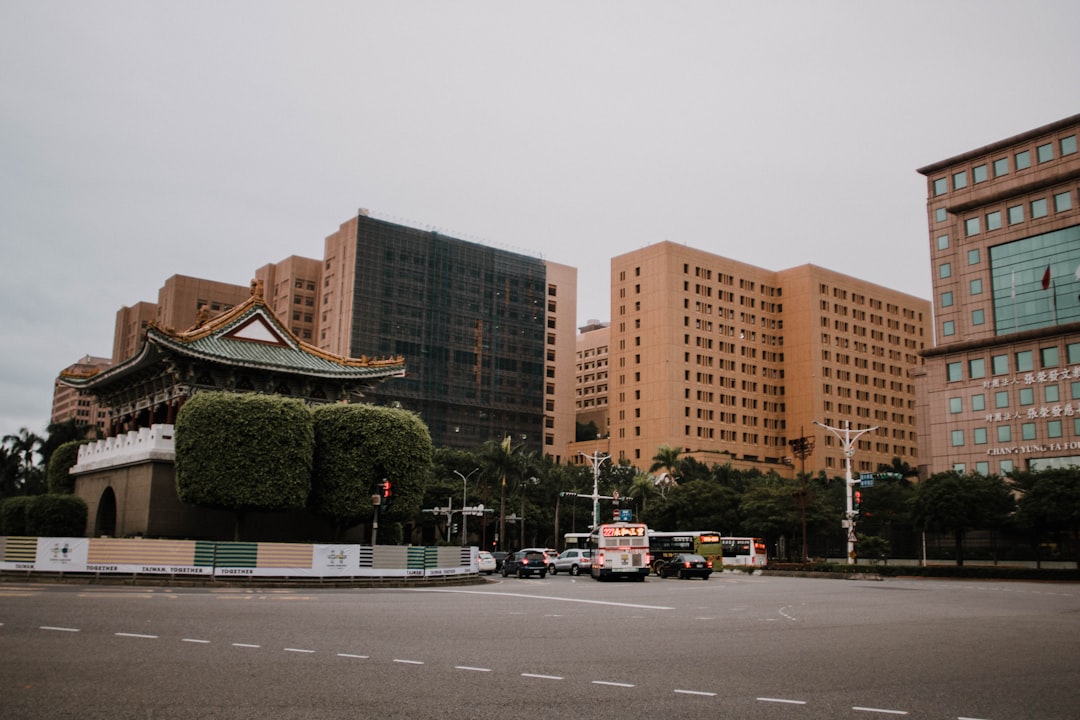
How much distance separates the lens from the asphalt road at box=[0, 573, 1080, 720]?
8.63 m

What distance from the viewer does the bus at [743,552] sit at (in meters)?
66.7

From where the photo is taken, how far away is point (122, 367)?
151 ft

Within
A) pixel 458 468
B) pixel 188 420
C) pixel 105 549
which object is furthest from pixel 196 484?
pixel 458 468

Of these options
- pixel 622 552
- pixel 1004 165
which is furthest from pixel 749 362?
pixel 622 552

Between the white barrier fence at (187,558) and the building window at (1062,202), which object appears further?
the building window at (1062,202)

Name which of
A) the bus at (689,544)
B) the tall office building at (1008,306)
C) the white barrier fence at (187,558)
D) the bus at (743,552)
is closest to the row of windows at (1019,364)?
the tall office building at (1008,306)

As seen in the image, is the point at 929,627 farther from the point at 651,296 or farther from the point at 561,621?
the point at 651,296

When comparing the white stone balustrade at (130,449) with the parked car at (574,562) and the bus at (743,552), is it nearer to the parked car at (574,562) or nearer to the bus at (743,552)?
the parked car at (574,562)

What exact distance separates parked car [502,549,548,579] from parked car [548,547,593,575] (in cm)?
563

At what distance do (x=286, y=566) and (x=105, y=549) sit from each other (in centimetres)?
601

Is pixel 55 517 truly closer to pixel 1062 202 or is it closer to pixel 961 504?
pixel 961 504

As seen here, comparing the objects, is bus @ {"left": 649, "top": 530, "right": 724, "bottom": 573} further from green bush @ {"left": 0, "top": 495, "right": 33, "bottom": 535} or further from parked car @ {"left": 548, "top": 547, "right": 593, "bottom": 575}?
green bush @ {"left": 0, "top": 495, "right": 33, "bottom": 535}

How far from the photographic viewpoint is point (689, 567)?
148 feet

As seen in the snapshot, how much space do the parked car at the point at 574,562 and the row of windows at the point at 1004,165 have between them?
49685 mm
